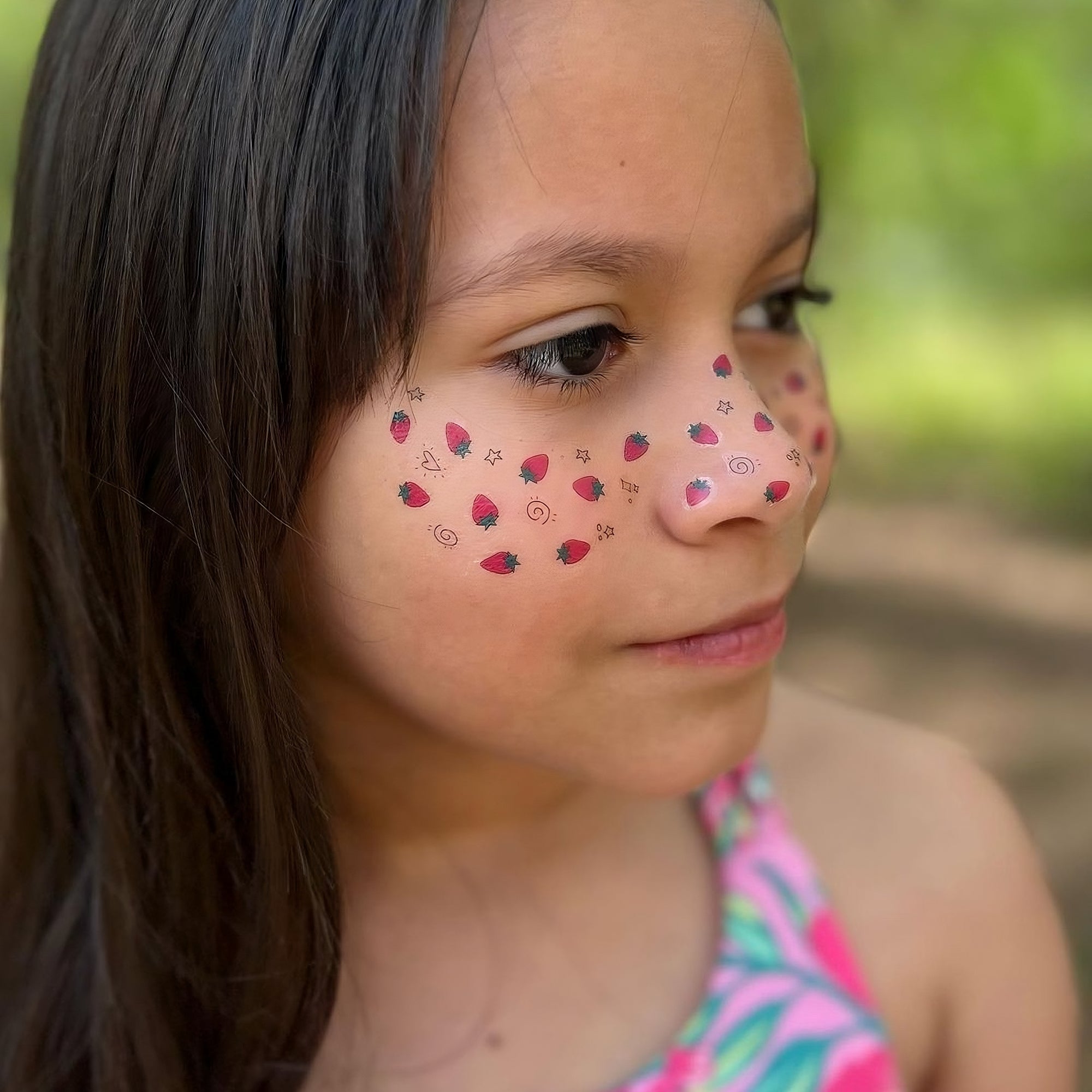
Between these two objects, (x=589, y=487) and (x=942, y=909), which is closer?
(x=589, y=487)

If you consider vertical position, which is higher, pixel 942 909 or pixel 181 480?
pixel 181 480

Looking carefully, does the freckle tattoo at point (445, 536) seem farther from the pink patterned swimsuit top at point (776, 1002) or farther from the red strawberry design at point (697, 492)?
the pink patterned swimsuit top at point (776, 1002)

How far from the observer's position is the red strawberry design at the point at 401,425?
2.64ft

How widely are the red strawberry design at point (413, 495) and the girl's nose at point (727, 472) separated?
0.17m

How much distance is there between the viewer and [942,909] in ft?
3.61

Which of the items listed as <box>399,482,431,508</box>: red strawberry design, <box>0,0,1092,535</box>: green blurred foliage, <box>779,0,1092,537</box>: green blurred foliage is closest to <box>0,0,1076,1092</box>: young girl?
<box>399,482,431,508</box>: red strawberry design

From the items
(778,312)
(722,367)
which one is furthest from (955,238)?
(722,367)

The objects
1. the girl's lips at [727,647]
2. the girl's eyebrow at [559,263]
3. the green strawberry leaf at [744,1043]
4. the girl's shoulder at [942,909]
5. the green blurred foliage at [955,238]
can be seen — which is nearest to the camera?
the girl's eyebrow at [559,263]

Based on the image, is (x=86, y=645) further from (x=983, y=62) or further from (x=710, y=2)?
(x=983, y=62)

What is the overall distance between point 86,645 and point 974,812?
34.2 inches

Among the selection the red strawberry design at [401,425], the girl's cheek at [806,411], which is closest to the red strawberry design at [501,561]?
the red strawberry design at [401,425]

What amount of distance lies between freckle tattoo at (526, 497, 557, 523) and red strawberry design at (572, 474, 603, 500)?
25mm

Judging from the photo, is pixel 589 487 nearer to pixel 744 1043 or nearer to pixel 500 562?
pixel 500 562

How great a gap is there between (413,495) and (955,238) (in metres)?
2.56
